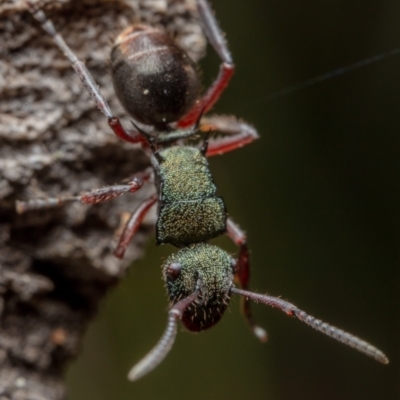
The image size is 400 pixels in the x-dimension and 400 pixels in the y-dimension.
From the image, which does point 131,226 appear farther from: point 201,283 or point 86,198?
point 201,283

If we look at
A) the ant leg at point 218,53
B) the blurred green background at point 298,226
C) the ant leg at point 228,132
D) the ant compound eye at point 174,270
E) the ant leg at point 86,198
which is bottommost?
the blurred green background at point 298,226

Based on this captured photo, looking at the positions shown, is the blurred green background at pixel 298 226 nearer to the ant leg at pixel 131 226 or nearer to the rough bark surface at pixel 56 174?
the rough bark surface at pixel 56 174

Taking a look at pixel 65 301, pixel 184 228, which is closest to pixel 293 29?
pixel 184 228

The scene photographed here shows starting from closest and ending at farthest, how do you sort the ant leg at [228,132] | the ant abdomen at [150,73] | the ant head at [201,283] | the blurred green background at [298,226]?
the ant head at [201,283]
the ant abdomen at [150,73]
the ant leg at [228,132]
the blurred green background at [298,226]

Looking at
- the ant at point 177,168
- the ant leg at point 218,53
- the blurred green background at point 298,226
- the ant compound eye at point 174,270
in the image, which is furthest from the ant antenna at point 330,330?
the blurred green background at point 298,226

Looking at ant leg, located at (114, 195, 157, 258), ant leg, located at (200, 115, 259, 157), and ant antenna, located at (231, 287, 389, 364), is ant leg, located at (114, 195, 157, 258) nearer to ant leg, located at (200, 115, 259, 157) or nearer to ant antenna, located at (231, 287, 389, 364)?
ant leg, located at (200, 115, 259, 157)

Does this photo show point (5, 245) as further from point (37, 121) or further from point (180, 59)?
point (180, 59)

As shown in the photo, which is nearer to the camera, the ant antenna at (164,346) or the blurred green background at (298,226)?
the ant antenna at (164,346)

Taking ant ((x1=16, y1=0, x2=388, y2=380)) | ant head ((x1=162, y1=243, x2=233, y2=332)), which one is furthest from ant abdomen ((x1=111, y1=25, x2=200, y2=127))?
ant head ((x1=162, y1=243, x2=233, y2=332))
